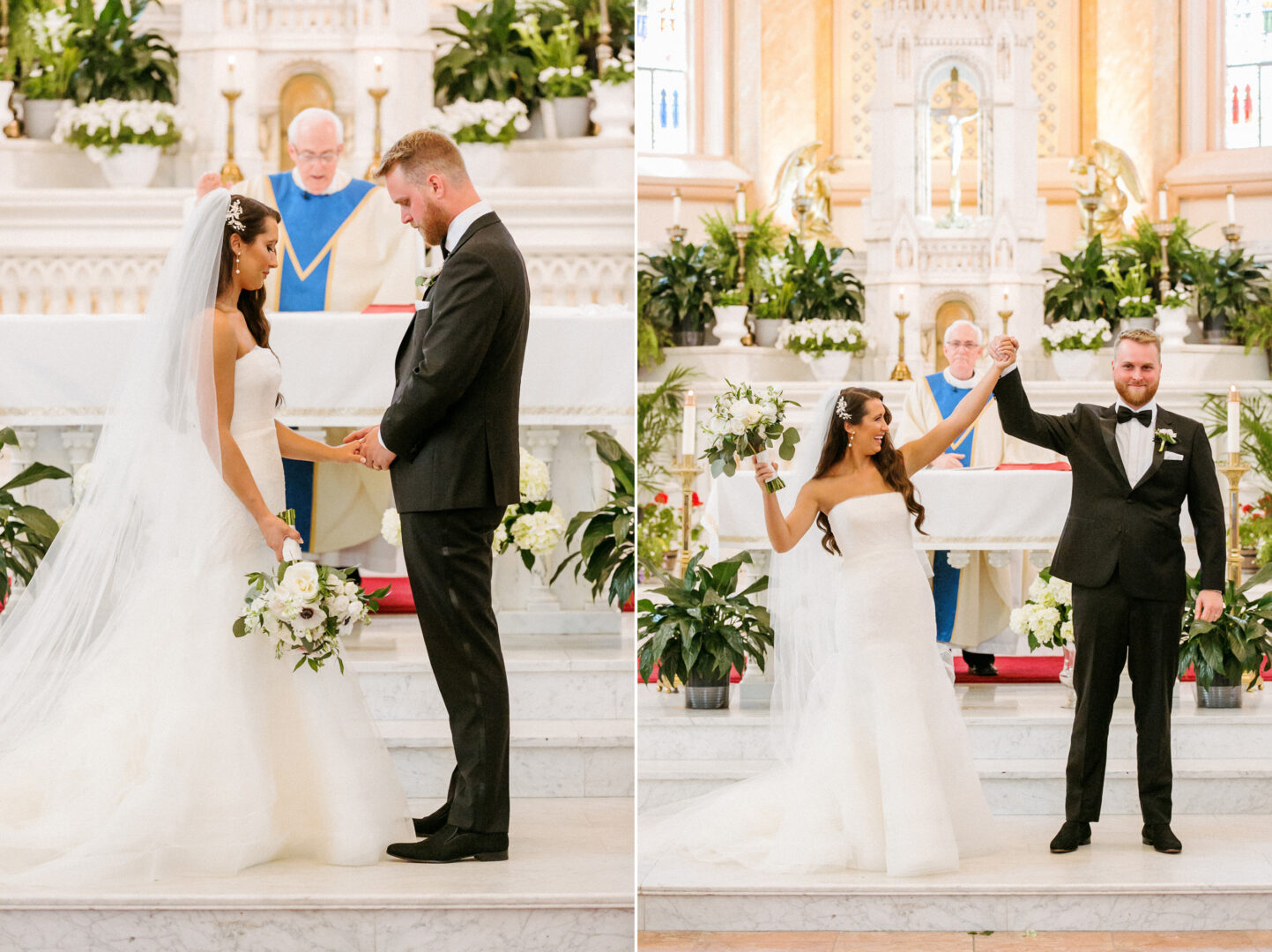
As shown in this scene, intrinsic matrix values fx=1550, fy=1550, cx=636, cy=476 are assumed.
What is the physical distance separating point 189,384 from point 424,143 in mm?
799

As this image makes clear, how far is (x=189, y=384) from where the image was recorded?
143 inches

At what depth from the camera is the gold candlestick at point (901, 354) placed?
27.3ft

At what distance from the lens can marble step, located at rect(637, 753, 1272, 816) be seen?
15.4 feet

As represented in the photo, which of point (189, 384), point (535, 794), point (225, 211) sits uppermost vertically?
point (225, 211)

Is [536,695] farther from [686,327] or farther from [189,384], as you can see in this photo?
[686,327]

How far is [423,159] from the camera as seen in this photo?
3.45 meters

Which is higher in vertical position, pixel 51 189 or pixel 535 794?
pixel 51 189

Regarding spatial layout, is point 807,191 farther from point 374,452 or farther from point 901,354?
point 374,452

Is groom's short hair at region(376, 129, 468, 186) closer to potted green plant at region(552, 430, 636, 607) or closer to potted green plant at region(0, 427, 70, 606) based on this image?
potted green plant at region(552, 430, 636, 607)

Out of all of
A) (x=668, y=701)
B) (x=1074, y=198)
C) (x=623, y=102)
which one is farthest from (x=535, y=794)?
(x=1074, y=198)

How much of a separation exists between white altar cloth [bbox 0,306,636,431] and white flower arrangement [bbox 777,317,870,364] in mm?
3668

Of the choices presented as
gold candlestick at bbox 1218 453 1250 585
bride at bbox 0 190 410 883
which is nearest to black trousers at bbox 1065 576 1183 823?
gold candlestick at bbox 1218 453 1250 585

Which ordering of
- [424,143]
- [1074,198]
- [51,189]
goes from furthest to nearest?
[1074,198] → [51,189] → [424,143]

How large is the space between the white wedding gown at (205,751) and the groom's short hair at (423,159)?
0.60m
